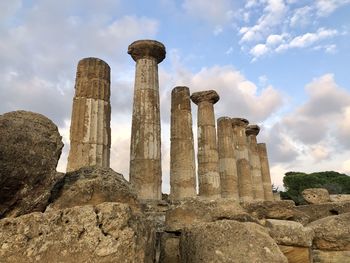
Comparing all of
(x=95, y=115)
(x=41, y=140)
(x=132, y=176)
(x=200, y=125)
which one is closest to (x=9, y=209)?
(x=41, y=140)

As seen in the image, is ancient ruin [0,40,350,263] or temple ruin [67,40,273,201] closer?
ancient ruin [0,40,350,263]

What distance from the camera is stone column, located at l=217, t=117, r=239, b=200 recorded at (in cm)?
2095

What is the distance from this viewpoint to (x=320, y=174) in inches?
2188

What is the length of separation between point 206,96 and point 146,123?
6.94 metres

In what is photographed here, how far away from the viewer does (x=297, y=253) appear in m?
5.75

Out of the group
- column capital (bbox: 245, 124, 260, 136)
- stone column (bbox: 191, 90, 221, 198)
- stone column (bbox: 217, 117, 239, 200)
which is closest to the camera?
stone column (bbox: 191, 90, 221, 198)

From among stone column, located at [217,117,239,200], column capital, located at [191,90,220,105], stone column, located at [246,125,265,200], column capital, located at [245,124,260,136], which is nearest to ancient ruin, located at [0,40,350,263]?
column capital, located at [191,90,220,105]

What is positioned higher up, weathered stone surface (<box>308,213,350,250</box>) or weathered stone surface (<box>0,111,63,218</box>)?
weathered stone surface (<box>0,111,63,218</box>)

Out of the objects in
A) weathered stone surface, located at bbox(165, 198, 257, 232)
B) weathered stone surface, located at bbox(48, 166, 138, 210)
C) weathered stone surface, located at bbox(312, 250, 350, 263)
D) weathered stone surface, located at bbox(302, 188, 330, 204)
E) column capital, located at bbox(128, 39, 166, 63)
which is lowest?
weathered stone surface, located at bbox(312, 250, 350, 263)

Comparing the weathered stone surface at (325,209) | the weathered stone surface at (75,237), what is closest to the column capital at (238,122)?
the weathered stone surface at (325,209)

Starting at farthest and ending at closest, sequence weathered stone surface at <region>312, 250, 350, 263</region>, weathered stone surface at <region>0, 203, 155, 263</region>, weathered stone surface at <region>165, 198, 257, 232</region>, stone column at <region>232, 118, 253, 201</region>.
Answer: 1. stone column at <region>232, 118, 253, 201</region>
2. weathered stone surface at <region>312, 250, 350, 263</region>
3. weathered stone surface at <region>165, 198, 257, 232</region>
4. weathered stone surface at <region>0, 203, 155, 263</region>

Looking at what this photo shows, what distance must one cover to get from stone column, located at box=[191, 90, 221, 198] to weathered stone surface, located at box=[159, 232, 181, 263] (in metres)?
12.6

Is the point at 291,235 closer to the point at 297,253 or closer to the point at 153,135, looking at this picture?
the point at 297,253

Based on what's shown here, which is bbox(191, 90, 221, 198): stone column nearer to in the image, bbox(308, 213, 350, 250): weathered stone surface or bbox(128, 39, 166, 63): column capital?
bbox(128, 39, 166, 63): column capital
